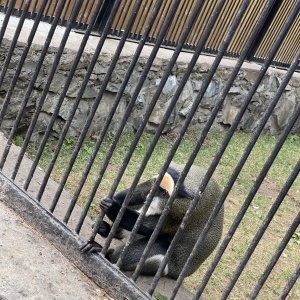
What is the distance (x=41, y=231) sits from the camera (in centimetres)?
277

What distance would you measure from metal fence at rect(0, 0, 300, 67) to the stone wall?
188 millimetres

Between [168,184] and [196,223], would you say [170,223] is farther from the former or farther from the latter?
[168,184]

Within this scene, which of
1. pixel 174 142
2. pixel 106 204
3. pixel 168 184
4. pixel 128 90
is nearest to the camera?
pixel 174 142

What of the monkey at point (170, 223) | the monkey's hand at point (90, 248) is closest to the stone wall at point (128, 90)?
the monkey at point (170, 223)

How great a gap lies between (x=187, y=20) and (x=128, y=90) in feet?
4.72

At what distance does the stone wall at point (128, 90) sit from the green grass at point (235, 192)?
0.87ft

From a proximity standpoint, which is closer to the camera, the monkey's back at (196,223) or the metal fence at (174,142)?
the metal fence at (174,142)

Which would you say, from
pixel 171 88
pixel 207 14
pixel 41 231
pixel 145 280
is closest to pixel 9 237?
pixel 41 231

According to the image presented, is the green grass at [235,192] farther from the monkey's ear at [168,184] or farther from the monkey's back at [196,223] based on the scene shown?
the monkey's ear at [168,184]

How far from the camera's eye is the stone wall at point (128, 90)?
18.5ft

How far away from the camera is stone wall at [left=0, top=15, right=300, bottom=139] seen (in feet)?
18.5

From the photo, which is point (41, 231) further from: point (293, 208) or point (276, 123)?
point (276, 123)

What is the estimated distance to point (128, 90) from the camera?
7000 millimetres

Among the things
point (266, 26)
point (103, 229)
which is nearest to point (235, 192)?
point (266, 26)
